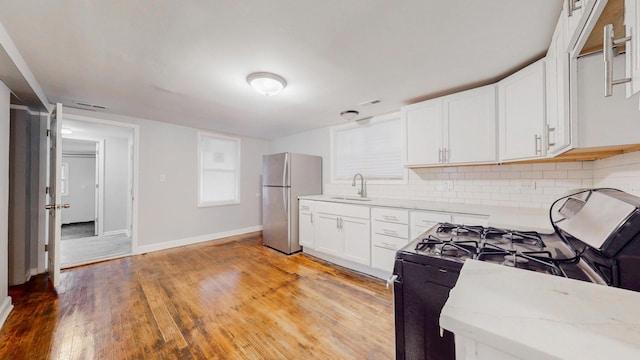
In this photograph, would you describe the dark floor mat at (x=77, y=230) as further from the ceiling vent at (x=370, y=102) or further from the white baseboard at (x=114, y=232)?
the ceiling vent at (x=370, y=102)

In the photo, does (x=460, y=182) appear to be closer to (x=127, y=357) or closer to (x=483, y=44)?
(x=483, y=44)

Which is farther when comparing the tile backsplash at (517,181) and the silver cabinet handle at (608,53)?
the tile backsplash at (517,181)

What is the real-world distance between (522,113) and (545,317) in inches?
84.4

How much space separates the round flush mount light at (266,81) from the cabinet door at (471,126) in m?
1.79

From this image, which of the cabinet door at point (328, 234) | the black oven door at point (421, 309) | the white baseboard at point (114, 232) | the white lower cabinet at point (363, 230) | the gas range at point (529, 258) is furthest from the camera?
the white baseboard at point (114, 232)

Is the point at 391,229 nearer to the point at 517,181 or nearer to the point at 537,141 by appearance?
the point at 517,181

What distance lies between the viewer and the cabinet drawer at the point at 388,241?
8.33 feet

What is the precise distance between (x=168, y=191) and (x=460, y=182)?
4377mm

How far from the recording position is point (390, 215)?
2.63 metres

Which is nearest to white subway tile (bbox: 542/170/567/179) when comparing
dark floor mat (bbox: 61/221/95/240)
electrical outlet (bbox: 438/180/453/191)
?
electrical outlet (bbox: 438/180/453/191)

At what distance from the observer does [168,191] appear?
3.99 metres

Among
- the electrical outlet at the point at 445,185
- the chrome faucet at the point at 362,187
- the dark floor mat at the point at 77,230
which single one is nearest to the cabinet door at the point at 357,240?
the chrome faucet at the point at 362,187

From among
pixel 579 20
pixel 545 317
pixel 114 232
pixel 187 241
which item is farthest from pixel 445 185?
pixel 114 232

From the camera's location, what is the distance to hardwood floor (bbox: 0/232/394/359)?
163 cm
